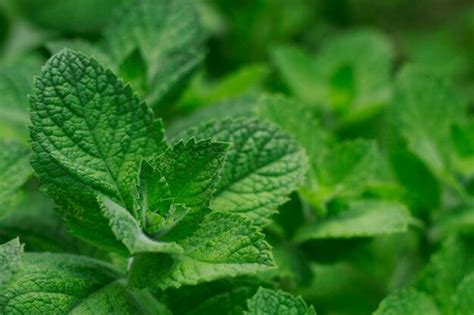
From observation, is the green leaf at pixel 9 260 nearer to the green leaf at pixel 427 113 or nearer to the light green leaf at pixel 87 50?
the light green leaf at pixel 87 50

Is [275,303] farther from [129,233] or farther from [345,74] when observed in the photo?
[345,74]

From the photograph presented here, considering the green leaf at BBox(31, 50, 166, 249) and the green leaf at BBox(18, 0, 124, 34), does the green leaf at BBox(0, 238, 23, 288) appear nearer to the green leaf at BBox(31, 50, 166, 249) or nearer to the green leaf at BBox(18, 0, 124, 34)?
the green leaf at BBox(31, 50, 166, 249)

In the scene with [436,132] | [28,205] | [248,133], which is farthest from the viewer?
[436,132]

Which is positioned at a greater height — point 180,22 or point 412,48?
point 412,48

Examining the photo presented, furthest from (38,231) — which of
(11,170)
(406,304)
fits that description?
(406,304)

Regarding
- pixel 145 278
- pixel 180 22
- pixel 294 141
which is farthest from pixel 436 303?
pixel 180 22

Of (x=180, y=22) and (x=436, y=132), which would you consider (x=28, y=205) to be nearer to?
(x=180, y=22)
